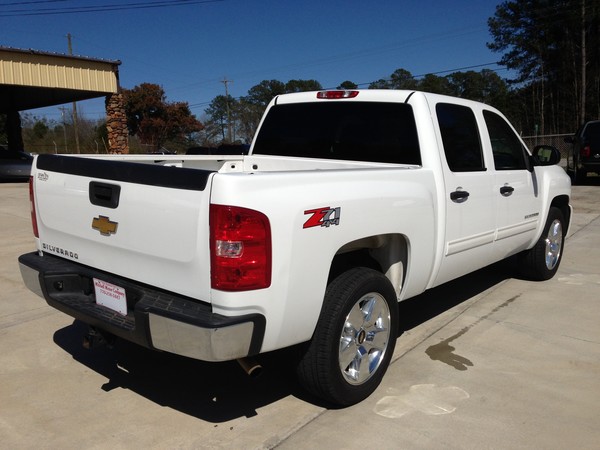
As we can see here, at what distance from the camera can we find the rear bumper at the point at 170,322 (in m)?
2.51

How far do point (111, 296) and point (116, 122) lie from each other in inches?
799

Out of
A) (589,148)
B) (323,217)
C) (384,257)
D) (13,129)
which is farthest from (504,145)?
(13,129)

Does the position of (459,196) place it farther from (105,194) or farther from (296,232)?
(105,194)

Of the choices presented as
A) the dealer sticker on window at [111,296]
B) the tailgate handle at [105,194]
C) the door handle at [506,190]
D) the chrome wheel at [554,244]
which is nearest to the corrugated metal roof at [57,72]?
the tailgate handle at [105,194]

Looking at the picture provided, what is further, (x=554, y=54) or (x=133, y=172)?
(x=554, y=54)

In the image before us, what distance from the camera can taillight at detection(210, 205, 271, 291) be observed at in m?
2.49

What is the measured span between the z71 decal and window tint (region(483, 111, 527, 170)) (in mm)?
2315

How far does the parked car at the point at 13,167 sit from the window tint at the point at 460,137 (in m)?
18.3

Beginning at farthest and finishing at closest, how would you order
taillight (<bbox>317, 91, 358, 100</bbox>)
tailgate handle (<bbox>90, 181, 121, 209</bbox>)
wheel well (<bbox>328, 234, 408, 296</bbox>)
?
taillight (<bbox>317, 91, 358, 100</bbox>), wheel well (<bbox>328, 234, 408, 296</bbox>), tailgate handle (<bbox>90, 181, 121, 209</bbox>)

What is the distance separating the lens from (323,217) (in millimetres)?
2809

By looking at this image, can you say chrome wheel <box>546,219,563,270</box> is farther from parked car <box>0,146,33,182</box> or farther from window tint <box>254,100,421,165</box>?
parked car <box>0,146,33,182</box>

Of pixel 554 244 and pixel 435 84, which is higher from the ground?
pixel 435 84

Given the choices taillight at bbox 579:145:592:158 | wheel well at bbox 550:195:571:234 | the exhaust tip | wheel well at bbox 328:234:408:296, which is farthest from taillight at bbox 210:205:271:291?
taillight at bbox 579:145:592:158

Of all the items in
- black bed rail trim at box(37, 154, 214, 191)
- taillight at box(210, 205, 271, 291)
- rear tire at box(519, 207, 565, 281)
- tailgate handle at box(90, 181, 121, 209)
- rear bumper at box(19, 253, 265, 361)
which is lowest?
rear tire at box(519, 207, 565, 281)
